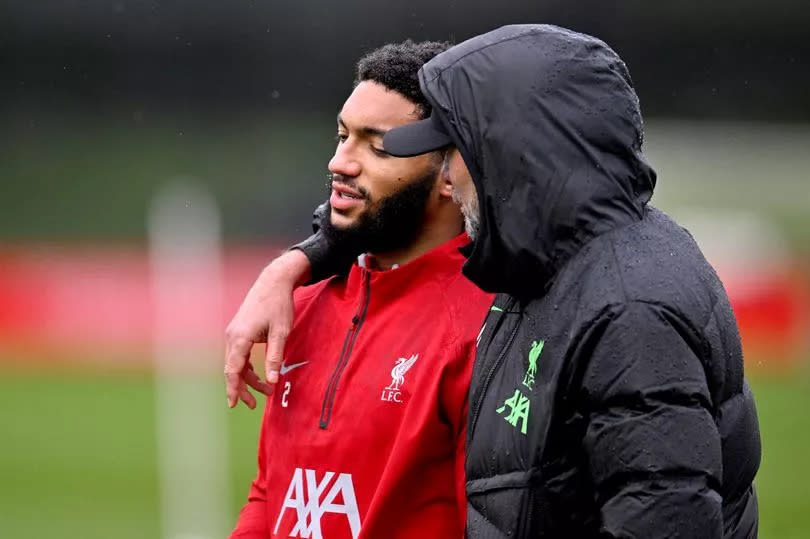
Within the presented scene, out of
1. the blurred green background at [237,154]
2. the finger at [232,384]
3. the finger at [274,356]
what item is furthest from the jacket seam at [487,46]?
the blurred green background at [237,154]

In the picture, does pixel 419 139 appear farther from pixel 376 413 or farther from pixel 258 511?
pixel 258 511

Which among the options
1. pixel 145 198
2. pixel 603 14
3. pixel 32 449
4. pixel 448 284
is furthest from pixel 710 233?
pixel 448 284

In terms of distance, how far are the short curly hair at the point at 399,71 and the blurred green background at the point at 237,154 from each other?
641 centimetres

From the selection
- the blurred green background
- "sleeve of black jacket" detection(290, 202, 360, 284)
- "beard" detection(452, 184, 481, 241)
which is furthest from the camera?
the blurred green background

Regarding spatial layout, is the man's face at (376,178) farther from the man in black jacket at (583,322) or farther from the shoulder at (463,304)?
the man in black jacket at (583,322)

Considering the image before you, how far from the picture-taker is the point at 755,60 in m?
17.2

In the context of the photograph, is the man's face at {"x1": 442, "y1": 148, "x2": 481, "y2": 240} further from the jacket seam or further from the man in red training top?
the man in red training top

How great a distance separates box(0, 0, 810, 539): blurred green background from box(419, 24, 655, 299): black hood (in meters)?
7.05

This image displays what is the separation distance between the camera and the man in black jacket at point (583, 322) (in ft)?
5.58

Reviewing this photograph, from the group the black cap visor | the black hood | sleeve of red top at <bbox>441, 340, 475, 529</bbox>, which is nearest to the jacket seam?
the black hood

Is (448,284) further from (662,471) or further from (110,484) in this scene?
(110,484)

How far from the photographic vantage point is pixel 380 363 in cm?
251

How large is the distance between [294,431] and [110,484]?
613 centimetres

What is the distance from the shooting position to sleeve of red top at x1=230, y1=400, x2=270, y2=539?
8.80 ft
